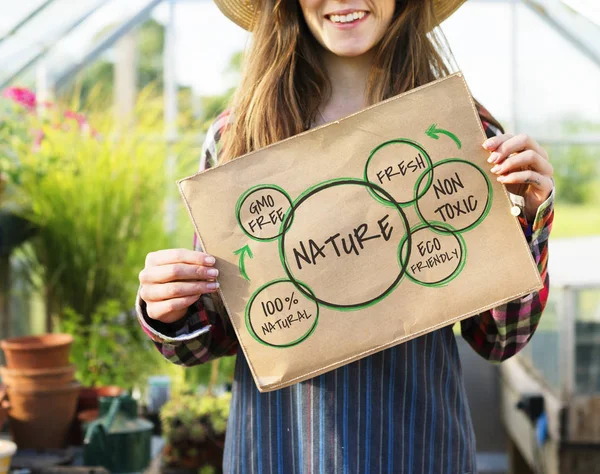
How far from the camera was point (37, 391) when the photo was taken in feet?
7.35

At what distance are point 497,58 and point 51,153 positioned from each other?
3027 mm

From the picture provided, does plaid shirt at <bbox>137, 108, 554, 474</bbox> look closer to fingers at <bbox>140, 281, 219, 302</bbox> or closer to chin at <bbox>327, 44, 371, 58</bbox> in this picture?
fingers at <bbox>140, 281, 219, 302</bbox>

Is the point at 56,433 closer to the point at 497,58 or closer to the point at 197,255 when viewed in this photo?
the point at 197,255

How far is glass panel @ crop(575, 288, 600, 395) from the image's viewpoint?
277 centimetres

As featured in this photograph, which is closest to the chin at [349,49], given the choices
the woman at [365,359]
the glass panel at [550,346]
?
the woman at [365,359]

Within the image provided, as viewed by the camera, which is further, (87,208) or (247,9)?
(87,208)

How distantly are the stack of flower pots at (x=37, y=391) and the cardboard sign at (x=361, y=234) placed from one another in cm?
133

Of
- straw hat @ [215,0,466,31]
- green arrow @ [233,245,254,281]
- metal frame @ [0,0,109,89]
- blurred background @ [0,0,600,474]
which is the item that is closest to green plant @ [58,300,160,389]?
blurred background @ [0,0,600,474]

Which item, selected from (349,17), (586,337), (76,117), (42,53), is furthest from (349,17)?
(42,53)

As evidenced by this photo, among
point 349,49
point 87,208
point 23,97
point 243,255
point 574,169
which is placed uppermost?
point 574,169

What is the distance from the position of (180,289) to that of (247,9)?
0.63 m

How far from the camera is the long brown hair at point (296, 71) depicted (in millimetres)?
1223

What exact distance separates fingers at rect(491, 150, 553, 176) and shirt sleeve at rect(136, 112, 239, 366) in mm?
431

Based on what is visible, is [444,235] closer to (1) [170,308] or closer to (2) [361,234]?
(2) [361,234]
